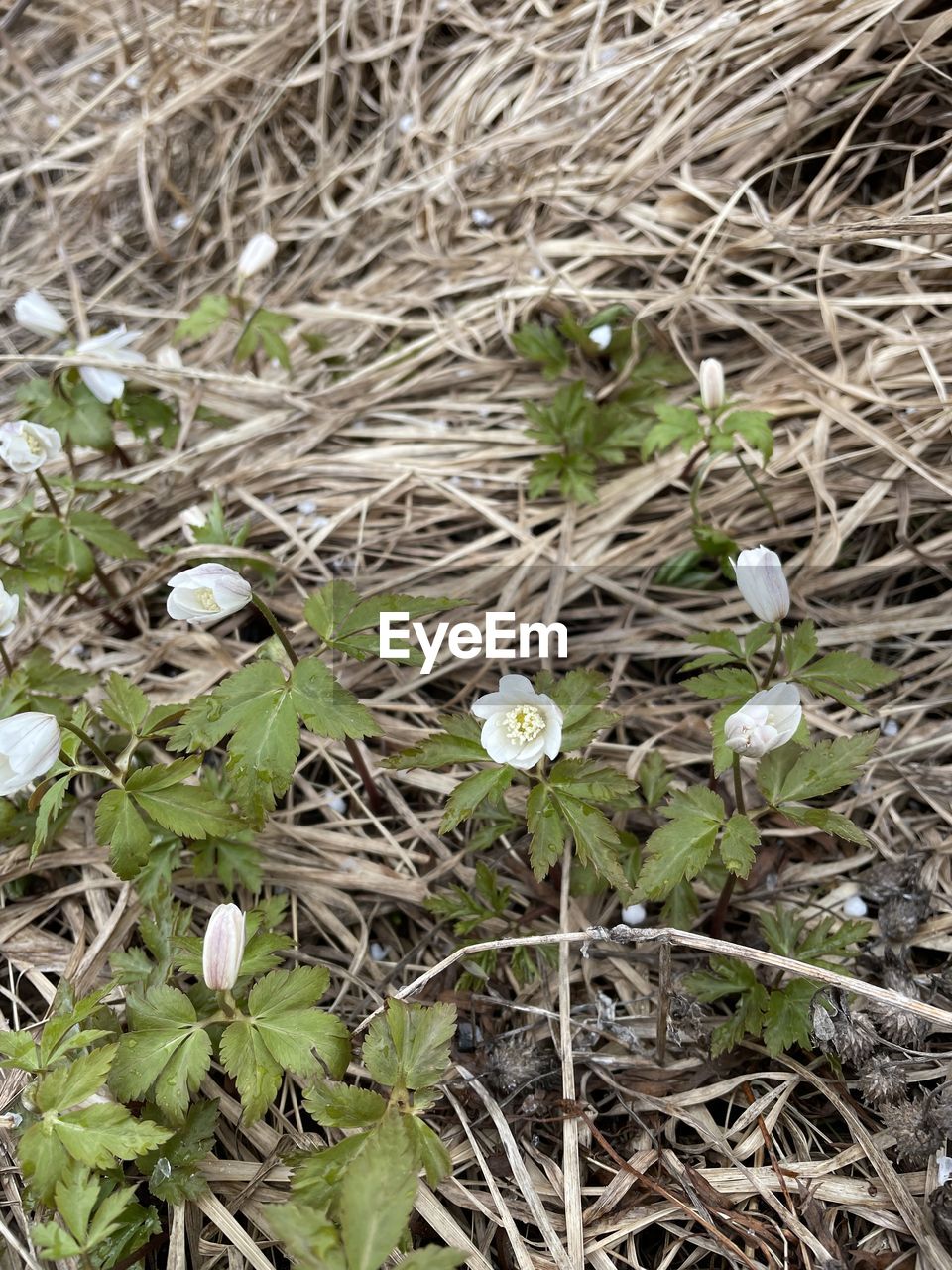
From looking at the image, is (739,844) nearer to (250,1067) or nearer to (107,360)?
(250,1067)

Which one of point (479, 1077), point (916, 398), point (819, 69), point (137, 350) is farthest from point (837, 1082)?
point (137, 350)

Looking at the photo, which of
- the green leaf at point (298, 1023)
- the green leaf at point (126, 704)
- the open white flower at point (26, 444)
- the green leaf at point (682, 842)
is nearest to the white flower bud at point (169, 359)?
the open white flower at point (26, 444)

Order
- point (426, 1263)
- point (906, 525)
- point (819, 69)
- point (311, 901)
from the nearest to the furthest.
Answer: point (426, 1263)
point (311, 901)
point (906, 525)
point (819, 69)

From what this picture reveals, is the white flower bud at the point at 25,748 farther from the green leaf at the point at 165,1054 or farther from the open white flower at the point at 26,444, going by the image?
the open white flower at the point at 26,444

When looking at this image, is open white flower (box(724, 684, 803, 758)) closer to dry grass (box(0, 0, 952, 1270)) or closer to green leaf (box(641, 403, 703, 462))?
dry grass (box(0, 0, 952, 1270))

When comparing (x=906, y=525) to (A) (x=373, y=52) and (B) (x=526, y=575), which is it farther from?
(A) (x=373, y=52)

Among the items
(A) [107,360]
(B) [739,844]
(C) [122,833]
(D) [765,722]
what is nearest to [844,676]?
(D) [765,722]
